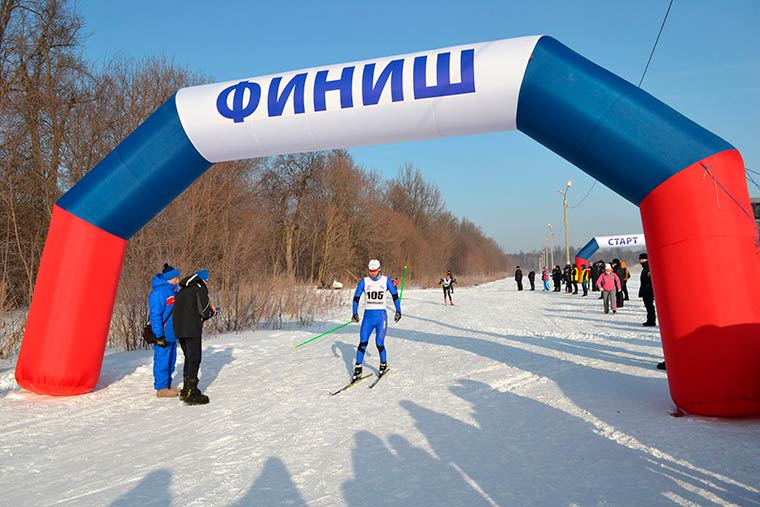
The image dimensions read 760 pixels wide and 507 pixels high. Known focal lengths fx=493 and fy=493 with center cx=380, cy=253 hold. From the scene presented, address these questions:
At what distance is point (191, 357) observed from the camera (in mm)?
6871

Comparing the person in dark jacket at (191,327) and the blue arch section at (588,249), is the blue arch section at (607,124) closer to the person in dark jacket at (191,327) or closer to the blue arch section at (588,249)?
the person in dark jacket at (191,327)

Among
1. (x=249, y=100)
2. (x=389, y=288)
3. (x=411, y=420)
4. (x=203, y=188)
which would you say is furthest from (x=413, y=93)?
(x=203, y=188)

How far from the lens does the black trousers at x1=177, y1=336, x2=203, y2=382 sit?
681 cm

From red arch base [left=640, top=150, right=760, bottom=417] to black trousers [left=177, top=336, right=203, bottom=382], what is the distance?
6004mm

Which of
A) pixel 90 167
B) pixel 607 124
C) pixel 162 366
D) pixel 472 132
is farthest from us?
pixel 90 167

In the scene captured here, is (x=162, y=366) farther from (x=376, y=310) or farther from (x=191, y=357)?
(x=376, y=310)

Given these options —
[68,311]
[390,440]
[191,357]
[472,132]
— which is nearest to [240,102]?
[472,132]

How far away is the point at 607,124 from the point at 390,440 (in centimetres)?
432

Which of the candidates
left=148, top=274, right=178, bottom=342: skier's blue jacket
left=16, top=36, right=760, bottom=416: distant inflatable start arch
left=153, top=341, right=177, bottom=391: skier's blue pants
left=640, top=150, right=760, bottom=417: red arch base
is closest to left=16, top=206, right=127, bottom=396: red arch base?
left=16, top=36, right=760, bottom=416: distant inflatable start arch

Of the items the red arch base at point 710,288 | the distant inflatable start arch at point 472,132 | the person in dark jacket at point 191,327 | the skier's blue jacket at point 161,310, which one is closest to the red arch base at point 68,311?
the distant inflatable start arch at point 472,132

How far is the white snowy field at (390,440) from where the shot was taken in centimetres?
379

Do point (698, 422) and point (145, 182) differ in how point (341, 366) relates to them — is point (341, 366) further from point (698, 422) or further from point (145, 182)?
point (698, 422)

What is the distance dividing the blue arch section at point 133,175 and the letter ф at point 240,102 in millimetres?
705

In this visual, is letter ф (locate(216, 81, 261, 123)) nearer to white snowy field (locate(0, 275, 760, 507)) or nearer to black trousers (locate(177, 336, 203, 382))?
black trousers (locate(177, 336, 203, 382))
